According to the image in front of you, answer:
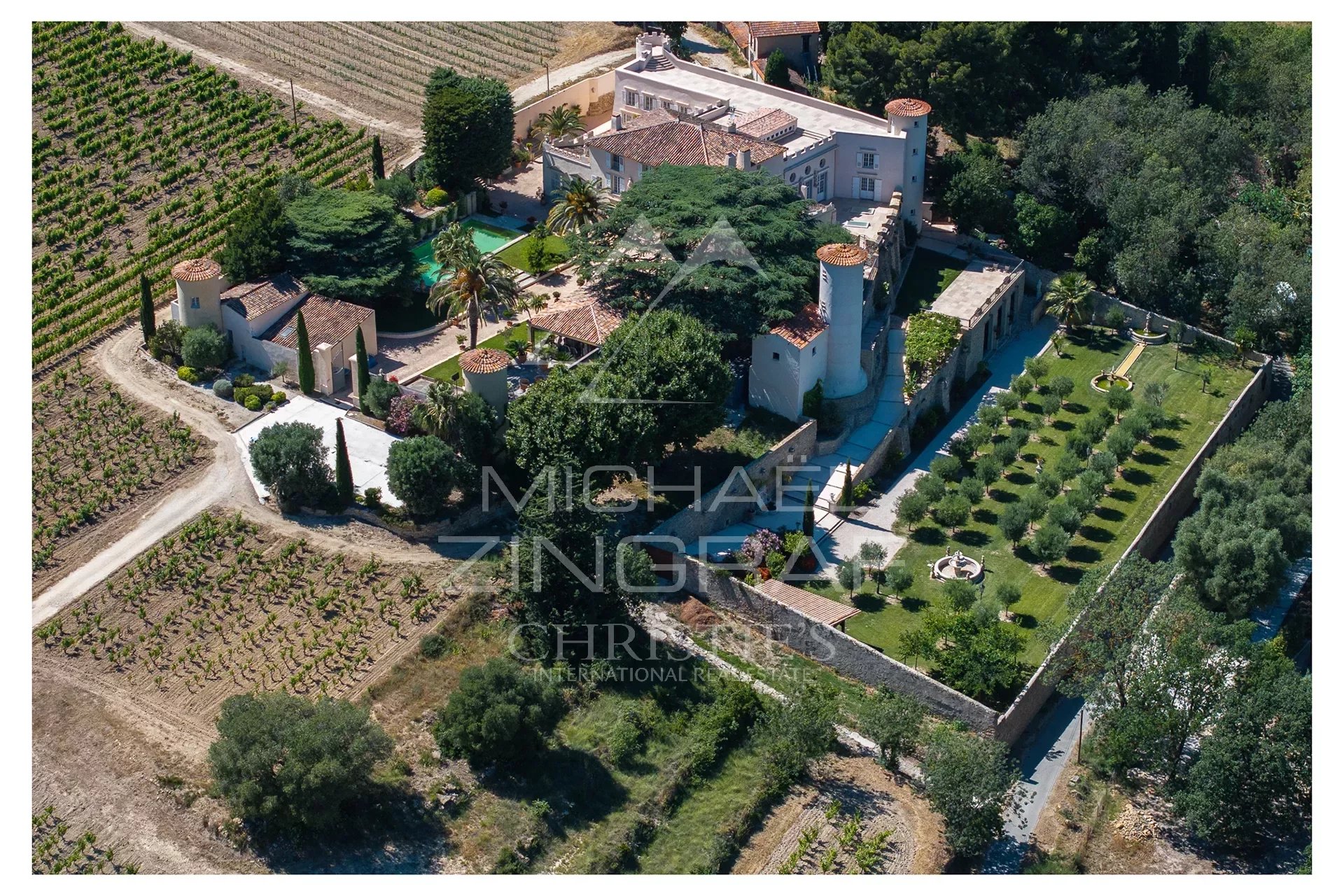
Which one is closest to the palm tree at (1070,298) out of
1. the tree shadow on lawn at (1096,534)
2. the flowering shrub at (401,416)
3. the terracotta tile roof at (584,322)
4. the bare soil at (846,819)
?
the tree shadow on lawn at (1096,534)

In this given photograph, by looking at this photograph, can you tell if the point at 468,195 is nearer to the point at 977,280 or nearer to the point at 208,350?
the point at 208,350

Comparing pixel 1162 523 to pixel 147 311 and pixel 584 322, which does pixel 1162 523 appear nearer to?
pixel 584 322

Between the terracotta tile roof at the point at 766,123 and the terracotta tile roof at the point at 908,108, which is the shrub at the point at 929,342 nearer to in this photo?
the terracotta tile roof at the point at 908,108

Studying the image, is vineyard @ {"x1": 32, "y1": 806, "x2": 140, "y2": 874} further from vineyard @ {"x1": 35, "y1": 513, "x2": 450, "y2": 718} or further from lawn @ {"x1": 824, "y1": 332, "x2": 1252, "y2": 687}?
lawn @ {"x1": 824, "y1": 332, "x2": 1252, "y2": 687}

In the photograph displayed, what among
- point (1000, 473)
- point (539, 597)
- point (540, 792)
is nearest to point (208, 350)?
point (539, 597)

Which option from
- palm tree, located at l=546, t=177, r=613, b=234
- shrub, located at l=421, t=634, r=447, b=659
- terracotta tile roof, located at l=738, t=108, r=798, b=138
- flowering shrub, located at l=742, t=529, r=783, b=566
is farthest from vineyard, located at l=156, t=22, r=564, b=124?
shrub, located at l=421, t=634, r=447, b=659

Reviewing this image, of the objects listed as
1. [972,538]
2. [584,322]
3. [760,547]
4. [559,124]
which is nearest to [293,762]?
[760,547]
